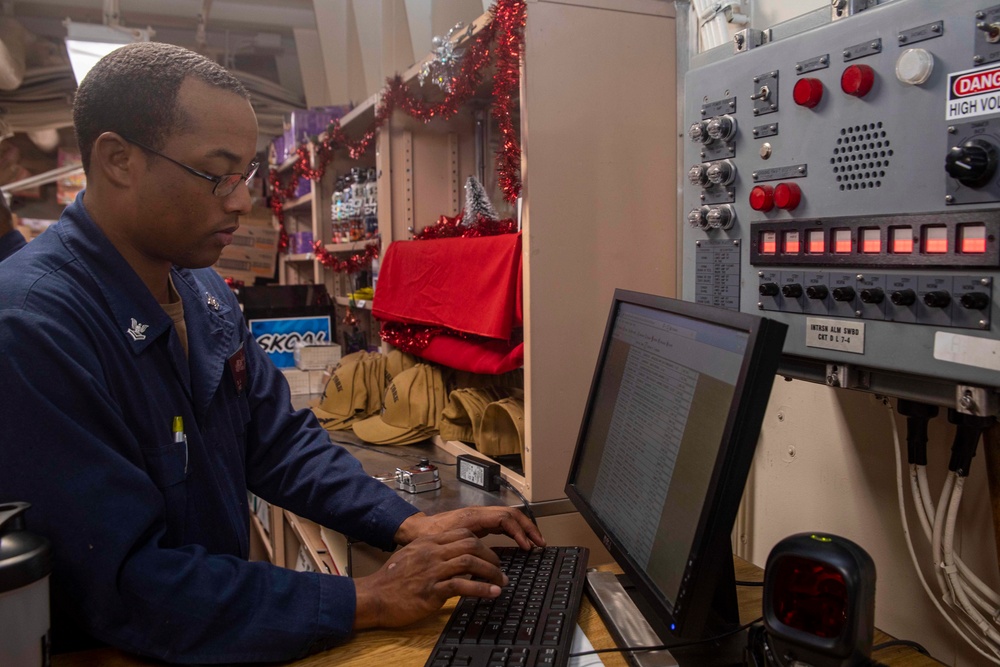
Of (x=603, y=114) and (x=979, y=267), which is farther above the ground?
(x=603, y=114)

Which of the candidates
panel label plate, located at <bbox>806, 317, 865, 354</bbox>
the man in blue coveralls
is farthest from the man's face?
panel label plate, located at <bbox>806, 317, 865, 354</bbox>

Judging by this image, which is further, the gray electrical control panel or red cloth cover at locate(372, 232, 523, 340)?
red cloth cover at locate(372, 232, 523, 340)

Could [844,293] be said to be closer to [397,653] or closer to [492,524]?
[492,524]

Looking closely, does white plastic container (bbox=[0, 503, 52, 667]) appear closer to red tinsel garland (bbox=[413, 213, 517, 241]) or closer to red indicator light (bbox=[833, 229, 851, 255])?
red indicator light (bbox=[833, 229, 851, 255])

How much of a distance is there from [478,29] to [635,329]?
0.89m

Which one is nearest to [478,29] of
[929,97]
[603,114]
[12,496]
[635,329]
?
[603,114]

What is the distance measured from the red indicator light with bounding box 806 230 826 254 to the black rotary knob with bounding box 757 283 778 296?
0.07 meters

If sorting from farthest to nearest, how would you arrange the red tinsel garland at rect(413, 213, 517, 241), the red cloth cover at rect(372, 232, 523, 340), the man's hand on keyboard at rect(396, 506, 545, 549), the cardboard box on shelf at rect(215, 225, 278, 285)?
the cardboard box on shelf at rect(215, 225, 278, 285), the red tinsel garland at rect(413, 213, 517, 241), the red cloth cover at rect(372, 232, 523, 340), the man's hand on keyboard at rect(396, 506, 545, 549)

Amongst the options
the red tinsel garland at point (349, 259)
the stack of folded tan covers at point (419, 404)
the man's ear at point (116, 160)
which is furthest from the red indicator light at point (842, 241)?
the red tinsel garland at point (349, 259)

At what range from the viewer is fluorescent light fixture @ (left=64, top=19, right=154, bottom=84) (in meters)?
3.29

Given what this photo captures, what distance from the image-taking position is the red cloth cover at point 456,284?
157 centimetres

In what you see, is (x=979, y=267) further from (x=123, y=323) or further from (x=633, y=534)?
(x=123, y=323)

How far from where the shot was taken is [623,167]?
1.47m

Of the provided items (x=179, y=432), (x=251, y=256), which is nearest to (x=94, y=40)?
(x=251, y=256)
